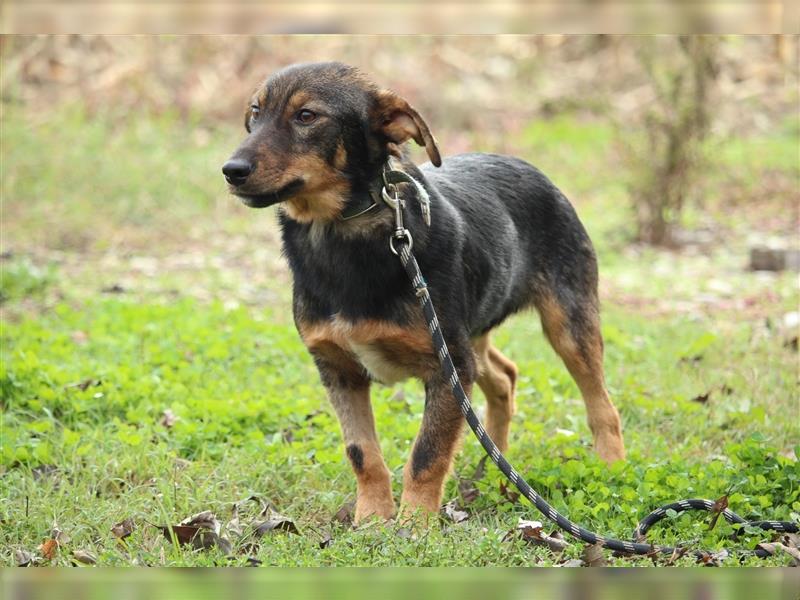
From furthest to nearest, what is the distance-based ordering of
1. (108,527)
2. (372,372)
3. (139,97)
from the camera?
(139,97) → (372,372) → (108,527)

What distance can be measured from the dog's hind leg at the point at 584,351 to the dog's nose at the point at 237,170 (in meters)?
2.12

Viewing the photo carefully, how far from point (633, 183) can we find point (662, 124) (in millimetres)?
742

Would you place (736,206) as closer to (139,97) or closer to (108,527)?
(139,97)

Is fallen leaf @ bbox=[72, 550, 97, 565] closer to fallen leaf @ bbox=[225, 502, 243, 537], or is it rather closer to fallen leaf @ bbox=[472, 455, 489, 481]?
fallen leaf @ bbox=[225, 502, 243, 537]

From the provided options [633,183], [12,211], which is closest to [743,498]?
[633,183]

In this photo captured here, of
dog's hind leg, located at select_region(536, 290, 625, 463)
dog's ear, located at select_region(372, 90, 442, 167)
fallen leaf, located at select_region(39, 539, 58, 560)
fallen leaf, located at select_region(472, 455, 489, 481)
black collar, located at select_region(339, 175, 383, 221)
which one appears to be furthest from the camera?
dog's hind leg, located at select_region(536, 290, 625, 463)

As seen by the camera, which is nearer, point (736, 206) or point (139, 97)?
point (736, 206)

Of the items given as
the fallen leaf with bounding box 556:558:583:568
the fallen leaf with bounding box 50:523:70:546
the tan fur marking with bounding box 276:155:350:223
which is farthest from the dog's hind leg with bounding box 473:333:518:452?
the fallen leaf with bounding box 50:523:70:546

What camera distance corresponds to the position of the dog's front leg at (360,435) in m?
4.82

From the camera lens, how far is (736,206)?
14.1 meters

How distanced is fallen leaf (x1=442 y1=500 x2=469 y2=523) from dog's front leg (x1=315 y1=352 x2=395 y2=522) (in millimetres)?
245

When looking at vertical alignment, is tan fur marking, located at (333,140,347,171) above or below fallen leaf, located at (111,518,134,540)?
above

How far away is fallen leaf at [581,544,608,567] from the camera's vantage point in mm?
4051

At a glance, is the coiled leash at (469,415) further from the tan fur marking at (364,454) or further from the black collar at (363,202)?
the tan fur marking at (364,454)
